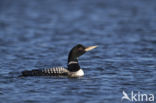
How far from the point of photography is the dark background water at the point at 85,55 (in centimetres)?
1088

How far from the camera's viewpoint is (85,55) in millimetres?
16438

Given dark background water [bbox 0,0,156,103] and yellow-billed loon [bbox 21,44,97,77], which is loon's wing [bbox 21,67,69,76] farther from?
dark background water [bbox 0,0,156,103]

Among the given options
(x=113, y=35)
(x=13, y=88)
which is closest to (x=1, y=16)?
(x=113, y=35)

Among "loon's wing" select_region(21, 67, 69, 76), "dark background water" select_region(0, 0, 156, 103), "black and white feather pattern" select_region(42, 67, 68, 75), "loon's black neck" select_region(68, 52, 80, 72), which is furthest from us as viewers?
"loon's black neck" select_region(68, 52, 80, 72)

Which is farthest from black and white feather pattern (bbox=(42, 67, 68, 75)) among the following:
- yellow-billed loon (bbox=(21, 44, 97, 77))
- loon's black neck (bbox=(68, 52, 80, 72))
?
loon's black neck (bbox=(68, 52, 80, 72))

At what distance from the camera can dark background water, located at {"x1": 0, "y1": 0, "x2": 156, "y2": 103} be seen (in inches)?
428

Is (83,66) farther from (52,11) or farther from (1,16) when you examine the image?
(52,11)

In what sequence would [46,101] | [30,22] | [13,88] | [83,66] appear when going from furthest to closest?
[30,22] → [83,66] → [13,88] → [46,101]

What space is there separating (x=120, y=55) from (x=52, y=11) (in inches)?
727

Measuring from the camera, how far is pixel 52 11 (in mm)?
33938

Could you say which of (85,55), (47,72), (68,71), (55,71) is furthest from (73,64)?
(85,55)

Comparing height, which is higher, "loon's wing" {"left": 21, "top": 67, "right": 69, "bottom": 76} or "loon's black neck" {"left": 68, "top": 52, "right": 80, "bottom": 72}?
"loon's black neck" {"left": 68, "top": 52, "right": 80, "bottom": 72}

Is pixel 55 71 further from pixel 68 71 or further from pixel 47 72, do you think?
pixel 68 71

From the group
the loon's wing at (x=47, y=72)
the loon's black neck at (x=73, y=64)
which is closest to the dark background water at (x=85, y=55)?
the loon's wing at (x=47, y=72)
